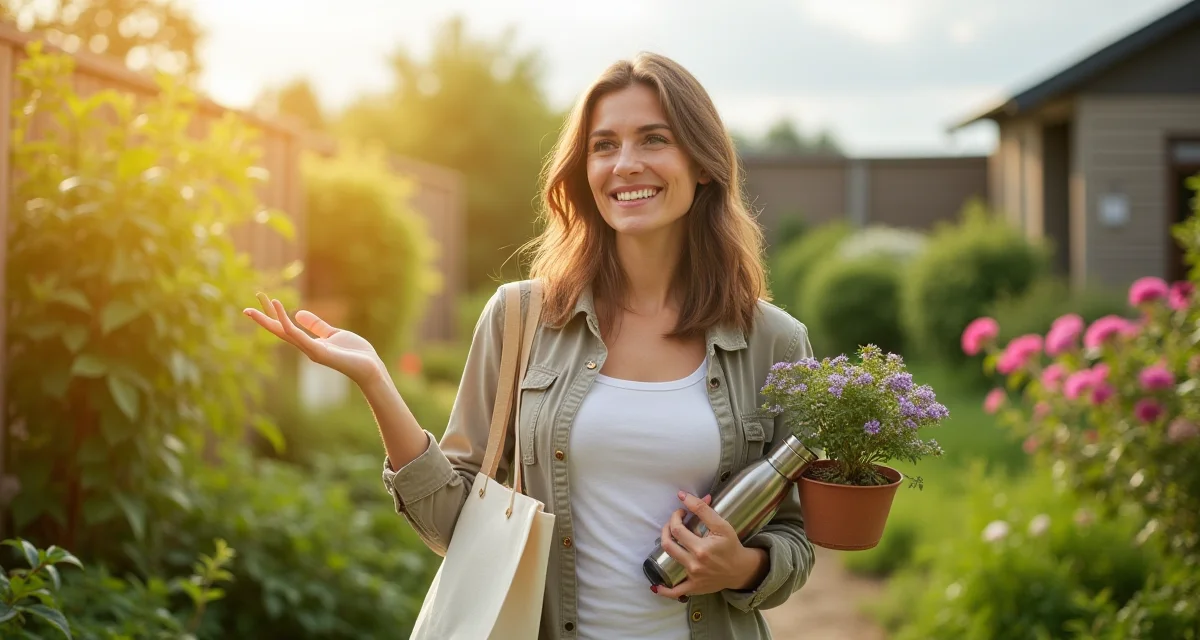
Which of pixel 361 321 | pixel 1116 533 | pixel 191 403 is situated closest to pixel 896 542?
pixel 1116 533

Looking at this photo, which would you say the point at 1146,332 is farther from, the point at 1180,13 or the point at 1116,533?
the point at 1180,13

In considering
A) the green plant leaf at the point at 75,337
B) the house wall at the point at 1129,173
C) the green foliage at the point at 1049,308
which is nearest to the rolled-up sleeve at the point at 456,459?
the green plant leaf at the point at 75,337

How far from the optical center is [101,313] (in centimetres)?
327

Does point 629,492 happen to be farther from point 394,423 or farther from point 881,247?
point 881,247

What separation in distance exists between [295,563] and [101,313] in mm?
1258

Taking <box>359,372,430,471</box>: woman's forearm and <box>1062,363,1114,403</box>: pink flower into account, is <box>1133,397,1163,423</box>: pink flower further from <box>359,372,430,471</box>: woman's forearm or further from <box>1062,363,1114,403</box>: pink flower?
<box>359,372,430,471</box>: woman's forearm

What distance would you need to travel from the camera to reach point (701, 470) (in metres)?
2.12

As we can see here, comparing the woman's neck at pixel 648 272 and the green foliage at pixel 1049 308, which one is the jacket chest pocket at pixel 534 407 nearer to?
the woman's neck at pixel 648 272

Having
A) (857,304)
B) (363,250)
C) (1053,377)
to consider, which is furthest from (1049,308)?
(363,250)

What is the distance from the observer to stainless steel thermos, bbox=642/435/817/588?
2012 millimetres

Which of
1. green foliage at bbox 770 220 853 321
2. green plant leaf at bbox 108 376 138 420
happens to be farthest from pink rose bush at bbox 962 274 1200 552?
green foliage at bbox 770 220 853 321

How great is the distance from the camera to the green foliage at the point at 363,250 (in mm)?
9477

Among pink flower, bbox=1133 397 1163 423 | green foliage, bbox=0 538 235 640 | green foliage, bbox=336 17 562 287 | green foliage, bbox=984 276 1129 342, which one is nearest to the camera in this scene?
green foliage, bbox=0 538 235 640

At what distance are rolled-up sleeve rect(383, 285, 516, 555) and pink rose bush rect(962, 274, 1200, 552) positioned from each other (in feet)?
8.88
